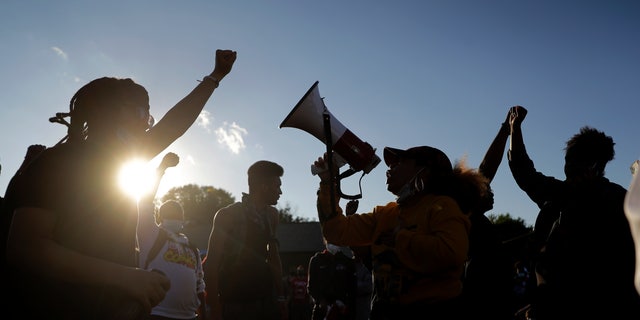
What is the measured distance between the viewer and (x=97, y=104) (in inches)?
81.7

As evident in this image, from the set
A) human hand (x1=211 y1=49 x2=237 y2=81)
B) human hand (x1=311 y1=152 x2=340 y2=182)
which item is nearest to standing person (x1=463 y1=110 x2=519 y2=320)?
human hand (x1=311 y1=152 x2=340 y2=182)

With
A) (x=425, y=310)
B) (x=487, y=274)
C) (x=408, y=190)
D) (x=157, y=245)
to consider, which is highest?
(x=408, y=190)

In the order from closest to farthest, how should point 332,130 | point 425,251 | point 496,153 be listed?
point 425,251 < point 332,130 < point 496,153

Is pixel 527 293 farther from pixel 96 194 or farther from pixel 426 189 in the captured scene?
pixel 96 194

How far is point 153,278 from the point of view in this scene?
68.1 inches

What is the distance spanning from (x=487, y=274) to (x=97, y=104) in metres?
3.08

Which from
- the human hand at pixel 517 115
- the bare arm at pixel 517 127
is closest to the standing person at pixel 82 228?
the bare arm at pixel 517 127

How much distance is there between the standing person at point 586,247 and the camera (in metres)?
3.19

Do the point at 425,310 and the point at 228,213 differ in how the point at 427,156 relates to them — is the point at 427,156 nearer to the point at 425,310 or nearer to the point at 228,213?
the point at 425,310

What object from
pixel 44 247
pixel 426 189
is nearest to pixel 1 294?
pixel 44 247

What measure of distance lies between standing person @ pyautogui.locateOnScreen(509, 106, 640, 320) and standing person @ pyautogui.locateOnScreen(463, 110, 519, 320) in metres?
0.27

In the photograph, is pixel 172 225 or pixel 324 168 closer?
pixel 324 168

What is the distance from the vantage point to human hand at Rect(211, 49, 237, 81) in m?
2.65

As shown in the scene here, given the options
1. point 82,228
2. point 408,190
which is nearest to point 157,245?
point 408,190
